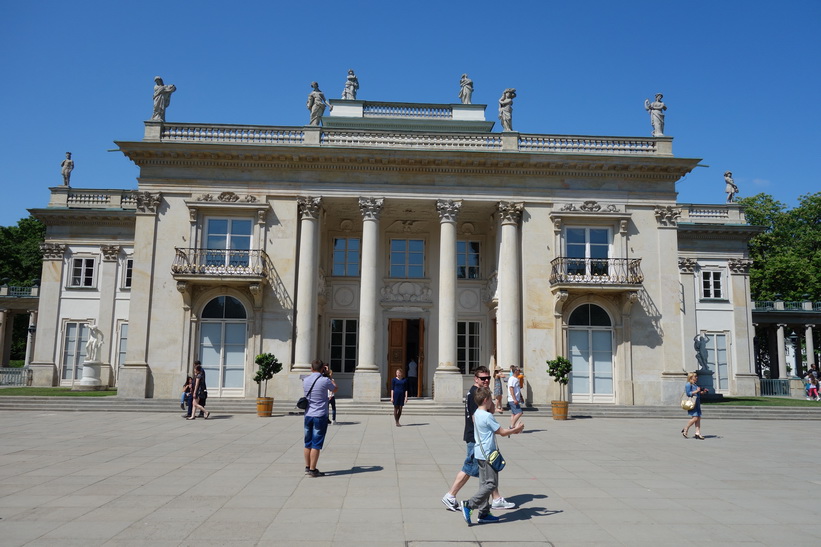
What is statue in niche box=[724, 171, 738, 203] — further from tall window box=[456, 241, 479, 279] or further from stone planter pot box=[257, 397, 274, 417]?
stone planter pot box=[257, 397, 274, 417]

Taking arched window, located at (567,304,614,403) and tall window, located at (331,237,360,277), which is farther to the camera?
tall window, located at (331,237,360,277)

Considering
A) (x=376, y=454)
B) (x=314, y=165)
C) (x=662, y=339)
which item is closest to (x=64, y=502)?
(x=376, y=454)

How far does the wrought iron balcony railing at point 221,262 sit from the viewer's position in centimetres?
2345

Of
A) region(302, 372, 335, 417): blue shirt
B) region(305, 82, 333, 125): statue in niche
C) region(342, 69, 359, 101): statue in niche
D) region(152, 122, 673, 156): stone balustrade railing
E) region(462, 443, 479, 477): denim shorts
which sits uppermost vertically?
region(342, 69, 359, 101): statue in niche

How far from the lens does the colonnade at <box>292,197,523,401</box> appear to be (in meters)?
23.5

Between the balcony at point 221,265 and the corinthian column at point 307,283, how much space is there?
5.08 feet

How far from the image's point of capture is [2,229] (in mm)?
49312

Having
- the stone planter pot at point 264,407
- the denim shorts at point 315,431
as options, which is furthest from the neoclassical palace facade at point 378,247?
the denim shorts at point 315,431

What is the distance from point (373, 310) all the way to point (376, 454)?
12146 millimetres

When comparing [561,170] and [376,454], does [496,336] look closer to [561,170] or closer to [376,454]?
[561,170]

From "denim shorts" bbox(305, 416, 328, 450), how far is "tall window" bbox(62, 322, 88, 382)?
2844cm

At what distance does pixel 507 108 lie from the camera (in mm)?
25828

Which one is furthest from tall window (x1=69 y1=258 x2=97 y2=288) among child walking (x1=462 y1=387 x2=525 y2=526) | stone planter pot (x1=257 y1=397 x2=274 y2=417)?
child walking (x1=462 y1=387 x2=525 y2=526)

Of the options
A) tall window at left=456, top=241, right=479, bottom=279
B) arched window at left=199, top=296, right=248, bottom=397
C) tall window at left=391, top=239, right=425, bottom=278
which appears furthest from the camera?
tall window at left=456, top=241, right=479, bottom=279
